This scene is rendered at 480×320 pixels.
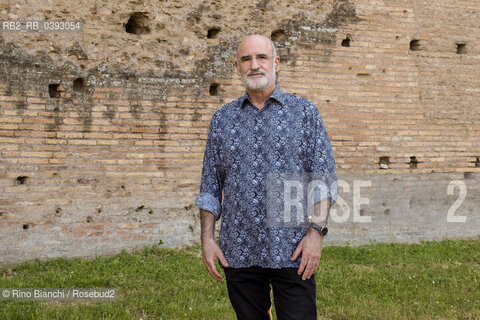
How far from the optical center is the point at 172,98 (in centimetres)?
647

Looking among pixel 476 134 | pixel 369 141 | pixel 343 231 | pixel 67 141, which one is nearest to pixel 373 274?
pixel 343 231

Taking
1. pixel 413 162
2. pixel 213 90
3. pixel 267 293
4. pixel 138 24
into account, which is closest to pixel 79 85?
pixel 138 24

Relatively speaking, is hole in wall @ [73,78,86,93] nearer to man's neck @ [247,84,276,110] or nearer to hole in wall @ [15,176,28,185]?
hole in wall @ [15,176,28,185]

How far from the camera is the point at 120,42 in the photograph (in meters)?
6.30

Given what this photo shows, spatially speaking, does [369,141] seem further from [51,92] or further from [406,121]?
[51,92]

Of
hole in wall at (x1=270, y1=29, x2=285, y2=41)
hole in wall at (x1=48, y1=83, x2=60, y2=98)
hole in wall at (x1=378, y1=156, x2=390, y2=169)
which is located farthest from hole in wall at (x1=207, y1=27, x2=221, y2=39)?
hole in wall at (x1=378, y1=156, x2=390, y2=169)

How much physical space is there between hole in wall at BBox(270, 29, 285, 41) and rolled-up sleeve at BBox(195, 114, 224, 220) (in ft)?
15.1

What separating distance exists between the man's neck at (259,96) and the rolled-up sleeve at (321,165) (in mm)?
285

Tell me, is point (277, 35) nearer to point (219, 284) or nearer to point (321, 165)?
point (219, 284)

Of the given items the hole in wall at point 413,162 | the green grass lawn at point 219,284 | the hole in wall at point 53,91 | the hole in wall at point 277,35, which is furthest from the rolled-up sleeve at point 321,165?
the hole in wall at point 413,162

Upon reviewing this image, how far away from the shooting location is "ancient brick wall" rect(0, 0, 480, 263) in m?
5.88

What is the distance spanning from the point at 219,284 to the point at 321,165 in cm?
303

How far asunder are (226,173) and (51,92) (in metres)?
4.26

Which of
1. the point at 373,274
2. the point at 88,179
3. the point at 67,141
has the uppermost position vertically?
the point at 67,141
